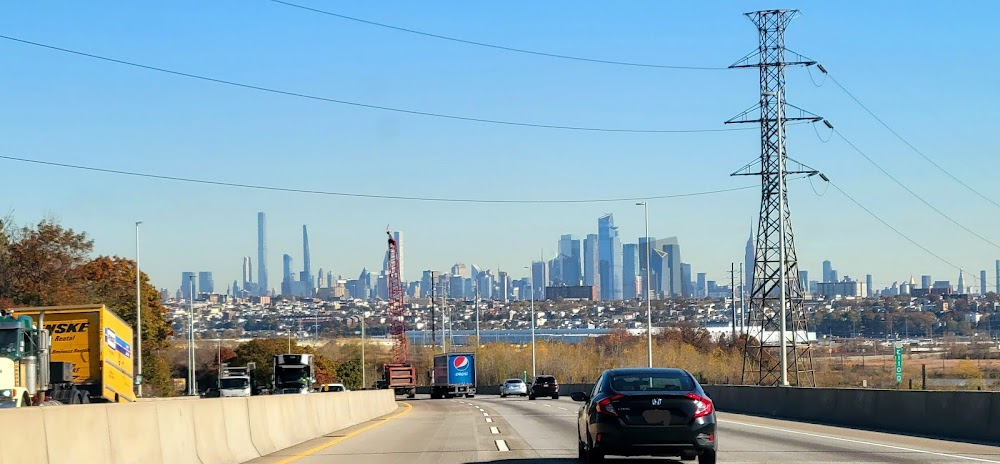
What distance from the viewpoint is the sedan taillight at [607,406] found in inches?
621

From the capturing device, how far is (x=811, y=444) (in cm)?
2153

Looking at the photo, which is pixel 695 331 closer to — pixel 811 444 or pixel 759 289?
pixel 759 289

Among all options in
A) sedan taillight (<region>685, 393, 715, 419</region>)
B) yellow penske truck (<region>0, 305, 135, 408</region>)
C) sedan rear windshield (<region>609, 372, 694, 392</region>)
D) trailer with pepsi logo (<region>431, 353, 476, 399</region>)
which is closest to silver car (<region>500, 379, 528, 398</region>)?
trailer with pepsi logo (<region>431, 353, 476, 399</region>)

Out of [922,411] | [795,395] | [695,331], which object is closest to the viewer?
[922,411]

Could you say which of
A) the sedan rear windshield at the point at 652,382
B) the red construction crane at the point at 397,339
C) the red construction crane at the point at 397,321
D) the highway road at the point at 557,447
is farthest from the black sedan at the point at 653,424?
the red construction crane at the point at 397,321

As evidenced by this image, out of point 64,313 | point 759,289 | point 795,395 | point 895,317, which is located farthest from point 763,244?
point 895,317

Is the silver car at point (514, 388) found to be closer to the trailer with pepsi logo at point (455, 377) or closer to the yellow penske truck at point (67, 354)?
the trailer with pepsi logo at point (455, 377)

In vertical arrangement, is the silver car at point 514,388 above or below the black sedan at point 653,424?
below

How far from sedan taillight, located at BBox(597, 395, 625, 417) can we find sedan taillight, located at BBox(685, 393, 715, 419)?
955 mm

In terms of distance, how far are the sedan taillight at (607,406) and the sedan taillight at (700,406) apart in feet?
3.13

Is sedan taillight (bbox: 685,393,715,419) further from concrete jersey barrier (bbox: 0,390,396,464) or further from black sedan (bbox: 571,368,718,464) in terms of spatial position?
concrete jersey barrier (bbox: 0,390,396,464)

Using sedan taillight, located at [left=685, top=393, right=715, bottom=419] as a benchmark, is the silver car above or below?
below

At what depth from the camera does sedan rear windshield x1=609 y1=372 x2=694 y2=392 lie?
16.3 metres

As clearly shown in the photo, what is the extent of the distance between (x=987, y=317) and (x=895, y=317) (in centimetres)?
2209
